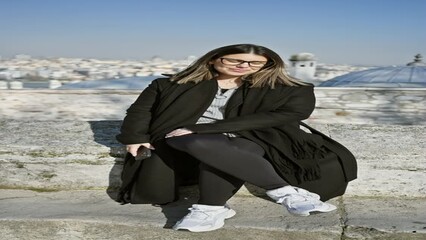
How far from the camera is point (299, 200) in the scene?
96.1 inches

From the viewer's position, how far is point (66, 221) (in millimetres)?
2391

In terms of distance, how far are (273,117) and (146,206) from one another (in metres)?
0.79

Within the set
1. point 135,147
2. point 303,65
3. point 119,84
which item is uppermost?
point 135,147

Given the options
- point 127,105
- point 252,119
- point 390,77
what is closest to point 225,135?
point 252,119

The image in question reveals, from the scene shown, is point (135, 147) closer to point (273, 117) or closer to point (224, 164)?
point (224, 164)

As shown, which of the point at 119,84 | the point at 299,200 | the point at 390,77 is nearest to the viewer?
the point at 299,200

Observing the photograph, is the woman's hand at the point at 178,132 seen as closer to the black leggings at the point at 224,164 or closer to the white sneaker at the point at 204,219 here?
the black leggings at the point at 224,164

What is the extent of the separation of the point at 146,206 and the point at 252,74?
0.87 m

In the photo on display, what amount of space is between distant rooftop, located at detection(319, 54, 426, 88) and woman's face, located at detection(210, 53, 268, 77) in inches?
680

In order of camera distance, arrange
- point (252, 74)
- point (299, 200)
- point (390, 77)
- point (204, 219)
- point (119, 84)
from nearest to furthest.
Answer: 1. point (204, 219)
2. point (299, 200)
3. point (252, 74)
4. point (390, 77)
5. point (119, 84)

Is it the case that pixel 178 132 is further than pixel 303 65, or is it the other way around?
pixel 303 65

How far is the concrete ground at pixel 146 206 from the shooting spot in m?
2.27

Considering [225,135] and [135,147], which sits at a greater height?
[225,135]

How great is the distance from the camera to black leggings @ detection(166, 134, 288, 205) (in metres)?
2.32
